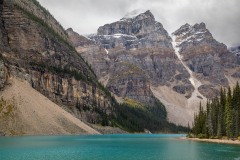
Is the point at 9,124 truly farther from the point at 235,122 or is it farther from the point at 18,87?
the point at 235,122

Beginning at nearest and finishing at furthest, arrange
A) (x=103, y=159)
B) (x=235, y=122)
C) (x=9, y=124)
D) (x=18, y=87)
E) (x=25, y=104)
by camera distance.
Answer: (x=103, y=159), (x=235, y=122), (x=9, y=124), (x=25, y=104), (x=18, y=87)

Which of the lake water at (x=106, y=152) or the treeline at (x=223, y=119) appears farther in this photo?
the treeline at (x=223, y=119)

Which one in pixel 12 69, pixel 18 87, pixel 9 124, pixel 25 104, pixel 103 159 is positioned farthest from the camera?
pixel 12 69

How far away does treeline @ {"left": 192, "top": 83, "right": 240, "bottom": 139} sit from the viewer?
118 meters

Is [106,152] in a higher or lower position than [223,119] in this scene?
lower

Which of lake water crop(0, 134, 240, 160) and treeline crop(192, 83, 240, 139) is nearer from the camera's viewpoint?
lake water crop(0, 134, 240, 160)

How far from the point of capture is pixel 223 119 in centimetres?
12781

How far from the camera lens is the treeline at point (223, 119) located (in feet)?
387

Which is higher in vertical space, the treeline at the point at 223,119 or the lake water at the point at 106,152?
the treeline at the point at 223,119

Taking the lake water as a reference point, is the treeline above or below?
above

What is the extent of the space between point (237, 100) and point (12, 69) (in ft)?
358

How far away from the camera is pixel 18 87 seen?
537ft

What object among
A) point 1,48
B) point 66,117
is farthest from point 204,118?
point 1,48

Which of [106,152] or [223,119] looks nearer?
[106,152]
